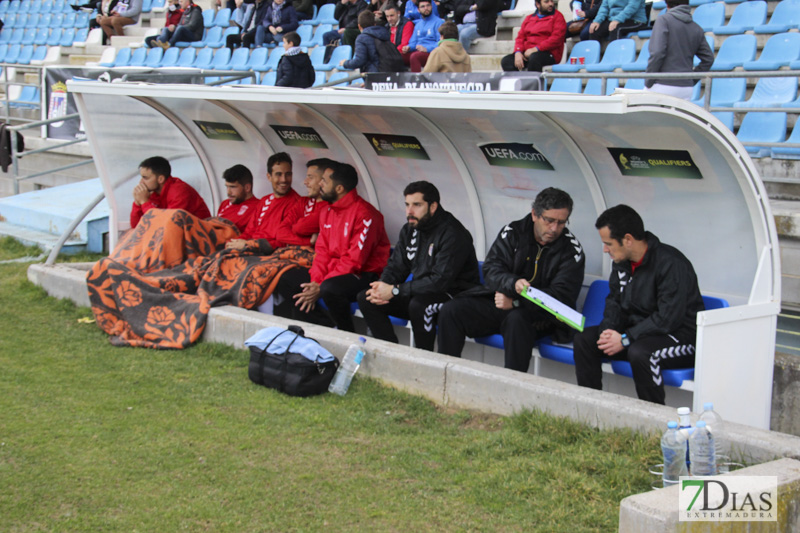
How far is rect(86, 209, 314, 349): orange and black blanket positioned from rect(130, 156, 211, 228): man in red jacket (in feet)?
2.17

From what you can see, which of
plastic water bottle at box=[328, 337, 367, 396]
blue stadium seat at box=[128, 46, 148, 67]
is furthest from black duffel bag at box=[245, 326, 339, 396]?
blue stadium seat at box=[128, 46, 148, 67]

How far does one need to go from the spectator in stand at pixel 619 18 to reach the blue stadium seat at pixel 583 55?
148 mm

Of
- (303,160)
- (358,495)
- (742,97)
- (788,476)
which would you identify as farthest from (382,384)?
(742,97)

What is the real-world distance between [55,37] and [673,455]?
796 inches

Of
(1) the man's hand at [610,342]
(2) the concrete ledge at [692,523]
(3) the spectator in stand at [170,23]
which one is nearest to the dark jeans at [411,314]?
(1) the man's hand at [610,342]

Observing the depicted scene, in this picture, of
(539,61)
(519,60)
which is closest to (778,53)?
(539,61)

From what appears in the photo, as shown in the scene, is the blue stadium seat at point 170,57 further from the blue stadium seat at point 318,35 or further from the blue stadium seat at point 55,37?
the blue stadium seat at point 55,37

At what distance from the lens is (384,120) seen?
6281 millimetres

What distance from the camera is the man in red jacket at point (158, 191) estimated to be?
25.8 ft

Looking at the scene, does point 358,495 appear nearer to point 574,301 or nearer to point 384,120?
point 574,301

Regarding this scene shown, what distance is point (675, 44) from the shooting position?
278 inches

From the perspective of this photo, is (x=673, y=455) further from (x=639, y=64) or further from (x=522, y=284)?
(x=639, y=64)

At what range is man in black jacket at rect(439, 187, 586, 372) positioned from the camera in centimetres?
491

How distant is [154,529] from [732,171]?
340cm
